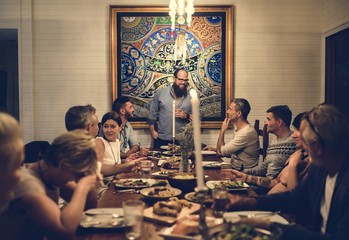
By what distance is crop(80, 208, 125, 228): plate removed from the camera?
1.72 meters

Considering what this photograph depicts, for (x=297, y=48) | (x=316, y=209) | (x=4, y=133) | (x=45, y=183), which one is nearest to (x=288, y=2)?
(x=297, y=48)

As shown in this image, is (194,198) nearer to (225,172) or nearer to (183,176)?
(183,176)

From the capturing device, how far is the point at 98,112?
19.0 ft

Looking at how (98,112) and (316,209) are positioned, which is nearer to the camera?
(316,209)

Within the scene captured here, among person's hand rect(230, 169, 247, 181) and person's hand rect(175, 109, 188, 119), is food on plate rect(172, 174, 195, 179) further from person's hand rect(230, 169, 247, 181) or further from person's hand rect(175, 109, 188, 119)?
person's hand rect(175, 109, 188, 119)

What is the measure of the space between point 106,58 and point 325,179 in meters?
4.35

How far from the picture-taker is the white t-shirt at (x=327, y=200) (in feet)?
5.99

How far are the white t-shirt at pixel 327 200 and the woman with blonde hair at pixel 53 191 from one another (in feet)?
3.48

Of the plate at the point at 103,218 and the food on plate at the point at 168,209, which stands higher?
the food on plate at the point at 168,209

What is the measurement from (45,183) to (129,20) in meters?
4.13

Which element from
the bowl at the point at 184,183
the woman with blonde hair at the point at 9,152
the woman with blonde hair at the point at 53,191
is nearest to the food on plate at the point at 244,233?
the woman with blonde hair at the point at 53,191

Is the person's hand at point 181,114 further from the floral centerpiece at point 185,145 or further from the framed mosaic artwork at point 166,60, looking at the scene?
the floral centerpiece at point 185,145

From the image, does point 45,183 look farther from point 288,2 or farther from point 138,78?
point 288,2

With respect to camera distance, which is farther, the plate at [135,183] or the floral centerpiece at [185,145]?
the floral centerpiece at [185,145]
